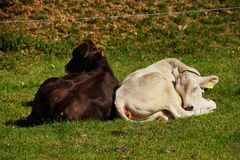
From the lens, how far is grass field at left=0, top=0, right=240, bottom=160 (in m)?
9.07

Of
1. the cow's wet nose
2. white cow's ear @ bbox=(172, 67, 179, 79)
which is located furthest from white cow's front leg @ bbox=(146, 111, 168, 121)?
white cow's ear @ bbox=(172, 67, 179, 79)

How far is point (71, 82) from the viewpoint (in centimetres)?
1113

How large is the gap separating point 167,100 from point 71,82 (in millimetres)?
1681

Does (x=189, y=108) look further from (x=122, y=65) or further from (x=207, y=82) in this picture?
(x=122, y=65)

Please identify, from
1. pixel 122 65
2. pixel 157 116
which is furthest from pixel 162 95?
pixel 122 65

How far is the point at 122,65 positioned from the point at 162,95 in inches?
233

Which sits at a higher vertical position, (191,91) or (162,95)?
(162,95)

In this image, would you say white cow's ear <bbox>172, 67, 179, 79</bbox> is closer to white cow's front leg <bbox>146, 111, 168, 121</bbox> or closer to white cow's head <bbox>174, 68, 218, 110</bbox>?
white cow's head <bbox>174, 68, 218, 110</bbox>

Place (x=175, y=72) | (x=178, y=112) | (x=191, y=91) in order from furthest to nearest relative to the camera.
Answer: (x=175, y=72) → (x=191, y=91) → (x=178, y=112)

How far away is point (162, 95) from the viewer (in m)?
11.0

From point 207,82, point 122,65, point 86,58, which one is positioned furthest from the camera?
point 122,65

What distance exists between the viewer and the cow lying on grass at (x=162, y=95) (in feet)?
35.8

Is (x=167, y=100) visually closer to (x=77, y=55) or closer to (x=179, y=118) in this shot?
(x=179, y=118)

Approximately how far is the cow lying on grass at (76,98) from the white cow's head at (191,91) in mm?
1171
